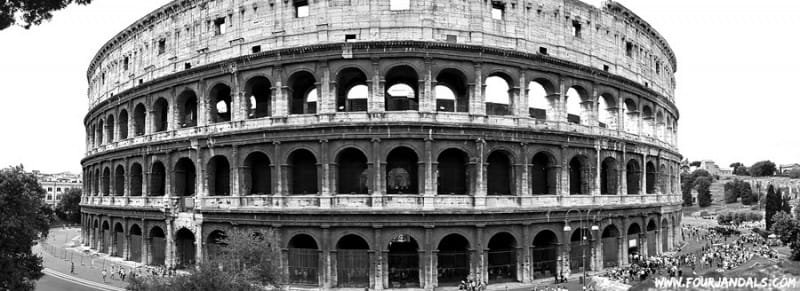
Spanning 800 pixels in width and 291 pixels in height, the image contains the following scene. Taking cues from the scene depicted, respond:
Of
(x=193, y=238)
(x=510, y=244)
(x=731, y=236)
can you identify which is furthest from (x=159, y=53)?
(x=731, y=236)

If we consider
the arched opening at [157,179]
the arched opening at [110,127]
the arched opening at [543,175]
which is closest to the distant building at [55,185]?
the arched opening at [110,127]

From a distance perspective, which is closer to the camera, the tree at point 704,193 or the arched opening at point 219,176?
the arched opening at point 219,176

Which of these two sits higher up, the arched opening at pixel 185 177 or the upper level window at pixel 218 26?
the upper level window at pixel 218 26

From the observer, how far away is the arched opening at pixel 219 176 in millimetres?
29062

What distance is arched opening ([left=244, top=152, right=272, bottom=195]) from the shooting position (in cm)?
2758

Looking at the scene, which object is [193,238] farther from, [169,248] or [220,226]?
[220,226]

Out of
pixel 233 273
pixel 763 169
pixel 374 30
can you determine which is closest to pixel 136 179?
pixel 374 30

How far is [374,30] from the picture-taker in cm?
2562

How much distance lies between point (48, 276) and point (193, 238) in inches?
422

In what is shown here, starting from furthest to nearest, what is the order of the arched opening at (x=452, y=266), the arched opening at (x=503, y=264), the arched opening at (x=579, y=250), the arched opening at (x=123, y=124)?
the arched opening at (x=123, y=124) < the arched opening at (x=579, y=250) < the arched opening at (x=503, y=264) < the arched opening at (x=452, y=266)

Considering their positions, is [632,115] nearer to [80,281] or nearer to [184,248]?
[184,248]

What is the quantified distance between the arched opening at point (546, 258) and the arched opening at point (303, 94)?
14.7 meters

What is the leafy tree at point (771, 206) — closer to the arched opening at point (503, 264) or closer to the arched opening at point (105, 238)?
the arched opening at point (503, 264)

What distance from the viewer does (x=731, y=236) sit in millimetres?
51688
